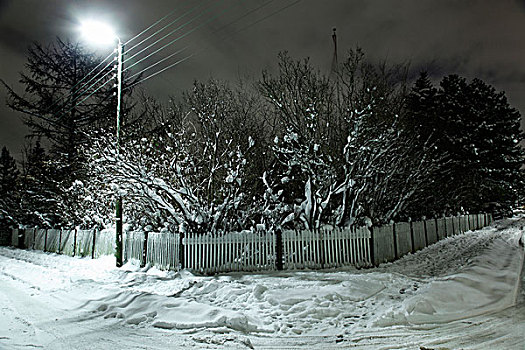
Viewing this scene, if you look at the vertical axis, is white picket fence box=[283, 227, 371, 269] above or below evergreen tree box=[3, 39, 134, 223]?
below

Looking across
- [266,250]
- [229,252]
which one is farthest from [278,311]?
[229,252]

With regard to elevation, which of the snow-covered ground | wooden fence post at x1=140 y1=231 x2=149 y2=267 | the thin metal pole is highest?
the thin metal pole

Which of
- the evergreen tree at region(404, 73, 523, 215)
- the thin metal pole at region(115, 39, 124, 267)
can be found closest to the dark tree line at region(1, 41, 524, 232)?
the thin metal pole at region(115, 39, 124, 267)

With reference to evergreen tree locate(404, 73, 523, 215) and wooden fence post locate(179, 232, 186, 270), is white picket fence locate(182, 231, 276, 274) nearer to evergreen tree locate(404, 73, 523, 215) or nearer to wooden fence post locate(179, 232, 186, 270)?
wooden fence post locate(179, 232, 186, 270)

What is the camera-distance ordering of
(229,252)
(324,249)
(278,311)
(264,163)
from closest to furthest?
(278,311)
(229,252)
(324,249)
(264,163)

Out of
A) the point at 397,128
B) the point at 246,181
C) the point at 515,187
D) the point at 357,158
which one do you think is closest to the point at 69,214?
the point at 246,181

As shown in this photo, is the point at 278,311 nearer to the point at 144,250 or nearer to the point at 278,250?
the point at 278,250

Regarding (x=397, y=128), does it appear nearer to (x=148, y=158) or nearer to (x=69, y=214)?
(x=148, y=158)

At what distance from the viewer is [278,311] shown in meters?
6.59

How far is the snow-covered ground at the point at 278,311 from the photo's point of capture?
5172 mm

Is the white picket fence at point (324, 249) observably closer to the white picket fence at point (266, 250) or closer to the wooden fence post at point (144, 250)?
the white picket fence at point (266, 250)

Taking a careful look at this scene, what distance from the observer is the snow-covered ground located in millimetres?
5172

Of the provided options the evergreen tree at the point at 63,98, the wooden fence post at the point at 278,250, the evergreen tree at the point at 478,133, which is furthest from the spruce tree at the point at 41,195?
the evergreen tree at the point at 478,133

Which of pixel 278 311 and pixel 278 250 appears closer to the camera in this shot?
pixel 278 311
